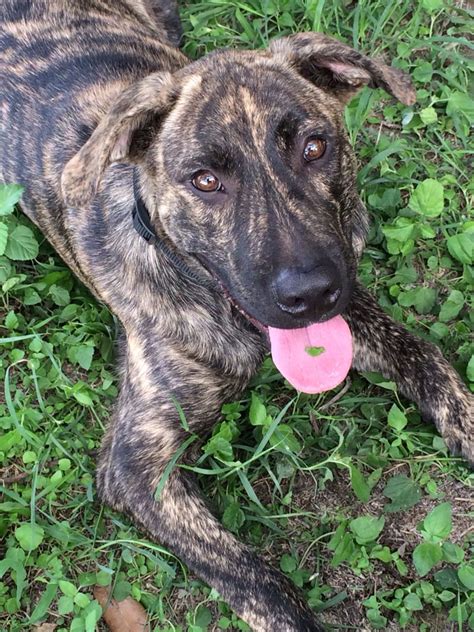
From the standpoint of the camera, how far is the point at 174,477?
318 centimetres

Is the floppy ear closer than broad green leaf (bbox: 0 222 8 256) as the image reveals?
Yes

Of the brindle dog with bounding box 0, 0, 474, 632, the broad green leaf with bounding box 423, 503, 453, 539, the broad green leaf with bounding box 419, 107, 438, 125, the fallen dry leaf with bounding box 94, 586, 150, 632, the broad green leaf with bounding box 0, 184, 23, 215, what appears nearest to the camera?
the brindle dog with bounding box 0, 0, 474, 632

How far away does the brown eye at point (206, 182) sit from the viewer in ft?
8.98

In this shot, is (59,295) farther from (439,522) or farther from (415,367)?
(439,522)

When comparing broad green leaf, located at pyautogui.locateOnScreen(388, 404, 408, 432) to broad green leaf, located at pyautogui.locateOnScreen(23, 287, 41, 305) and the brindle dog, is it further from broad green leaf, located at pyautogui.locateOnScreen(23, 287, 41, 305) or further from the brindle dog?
broad green leaf, located at pyautogui.locateOnScreen(23, 287, 41, 305)

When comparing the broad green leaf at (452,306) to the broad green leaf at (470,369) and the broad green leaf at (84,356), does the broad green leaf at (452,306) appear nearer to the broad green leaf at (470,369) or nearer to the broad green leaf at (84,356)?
the broad green leaf at (470,369)

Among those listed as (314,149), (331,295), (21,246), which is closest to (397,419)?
(331,295)

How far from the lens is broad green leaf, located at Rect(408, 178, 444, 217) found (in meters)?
3.63

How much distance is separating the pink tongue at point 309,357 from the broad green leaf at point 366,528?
0.56 m

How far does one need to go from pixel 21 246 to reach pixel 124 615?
68.1 inches

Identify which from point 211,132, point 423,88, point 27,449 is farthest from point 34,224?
point 423,88

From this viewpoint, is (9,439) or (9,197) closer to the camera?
(9,439)

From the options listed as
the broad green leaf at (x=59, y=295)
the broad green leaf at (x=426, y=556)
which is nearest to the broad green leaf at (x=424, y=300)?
the broad green leaf at (x=426, y=556)

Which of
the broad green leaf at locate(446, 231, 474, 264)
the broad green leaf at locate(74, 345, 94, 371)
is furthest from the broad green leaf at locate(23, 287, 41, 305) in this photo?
the broad green leaf at locate(446, 231, 474, 264)
